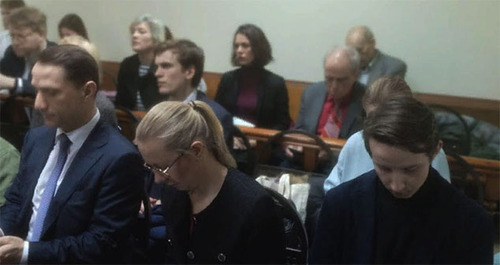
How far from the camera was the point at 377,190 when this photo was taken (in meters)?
1.68

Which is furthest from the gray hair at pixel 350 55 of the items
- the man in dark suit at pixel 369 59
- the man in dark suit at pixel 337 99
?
the man in dark suit at pixel 369 59

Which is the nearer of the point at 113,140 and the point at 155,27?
the point at 113,140

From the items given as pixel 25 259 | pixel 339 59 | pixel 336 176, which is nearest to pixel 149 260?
pixel 25 259

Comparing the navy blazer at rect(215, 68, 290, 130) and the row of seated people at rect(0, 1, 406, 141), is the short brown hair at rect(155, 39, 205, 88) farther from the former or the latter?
the navy blazer at rect(215, 68, 290, 130)

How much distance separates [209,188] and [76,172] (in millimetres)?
514

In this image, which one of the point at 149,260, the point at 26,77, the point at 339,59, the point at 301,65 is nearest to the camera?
the point at 149,260

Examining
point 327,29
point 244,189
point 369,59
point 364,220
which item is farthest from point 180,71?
point 327,29

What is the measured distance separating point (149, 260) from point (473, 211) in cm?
137

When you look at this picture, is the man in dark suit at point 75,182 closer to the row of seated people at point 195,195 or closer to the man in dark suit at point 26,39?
the row of seated people at point 195,195

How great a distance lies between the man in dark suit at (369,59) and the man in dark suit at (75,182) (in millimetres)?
3296

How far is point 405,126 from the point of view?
1553 mm

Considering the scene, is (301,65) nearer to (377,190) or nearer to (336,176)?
(336,176)

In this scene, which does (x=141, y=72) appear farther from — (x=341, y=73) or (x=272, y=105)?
(x=341, y=73)

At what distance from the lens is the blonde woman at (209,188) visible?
1859 mm
